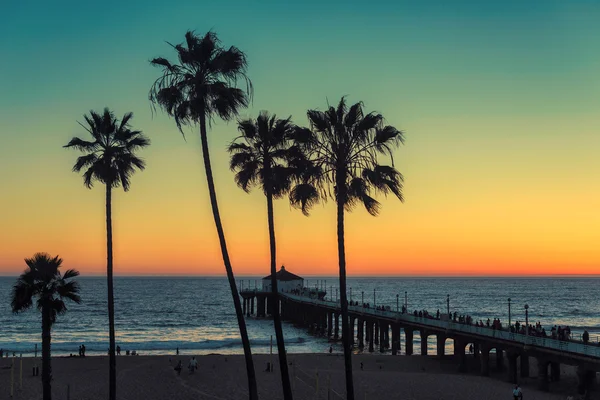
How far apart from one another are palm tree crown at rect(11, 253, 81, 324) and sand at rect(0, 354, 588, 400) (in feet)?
38.7

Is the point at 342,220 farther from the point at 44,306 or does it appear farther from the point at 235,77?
the point at 44,306

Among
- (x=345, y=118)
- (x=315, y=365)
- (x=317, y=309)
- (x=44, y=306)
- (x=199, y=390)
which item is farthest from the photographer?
(x=317, y=309)

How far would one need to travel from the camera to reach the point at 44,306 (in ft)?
76.5

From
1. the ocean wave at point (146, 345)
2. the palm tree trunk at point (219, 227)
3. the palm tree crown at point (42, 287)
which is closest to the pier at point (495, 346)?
the palm tree trunk at point (219, 227)

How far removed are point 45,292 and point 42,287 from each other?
0.67ft

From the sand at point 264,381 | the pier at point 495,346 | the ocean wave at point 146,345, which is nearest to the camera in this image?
the pier at point 495,346

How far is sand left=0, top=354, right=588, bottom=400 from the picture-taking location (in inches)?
1353

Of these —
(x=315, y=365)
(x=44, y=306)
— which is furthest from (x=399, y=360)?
(x=44, y=306)

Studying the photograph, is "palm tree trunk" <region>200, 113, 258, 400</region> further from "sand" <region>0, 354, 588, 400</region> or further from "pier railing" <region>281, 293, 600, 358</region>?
"pier railing" <region>281, 293, 600, 358</region>

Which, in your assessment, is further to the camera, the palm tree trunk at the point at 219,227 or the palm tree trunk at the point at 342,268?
the palm tree trunk at the point at 219,227

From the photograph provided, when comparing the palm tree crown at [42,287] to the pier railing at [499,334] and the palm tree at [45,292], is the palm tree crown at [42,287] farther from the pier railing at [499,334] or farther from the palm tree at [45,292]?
the pier railing at [499,334]

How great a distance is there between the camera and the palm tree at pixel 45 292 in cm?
2294

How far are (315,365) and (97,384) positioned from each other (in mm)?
14793

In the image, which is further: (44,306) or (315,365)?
(315,365)
